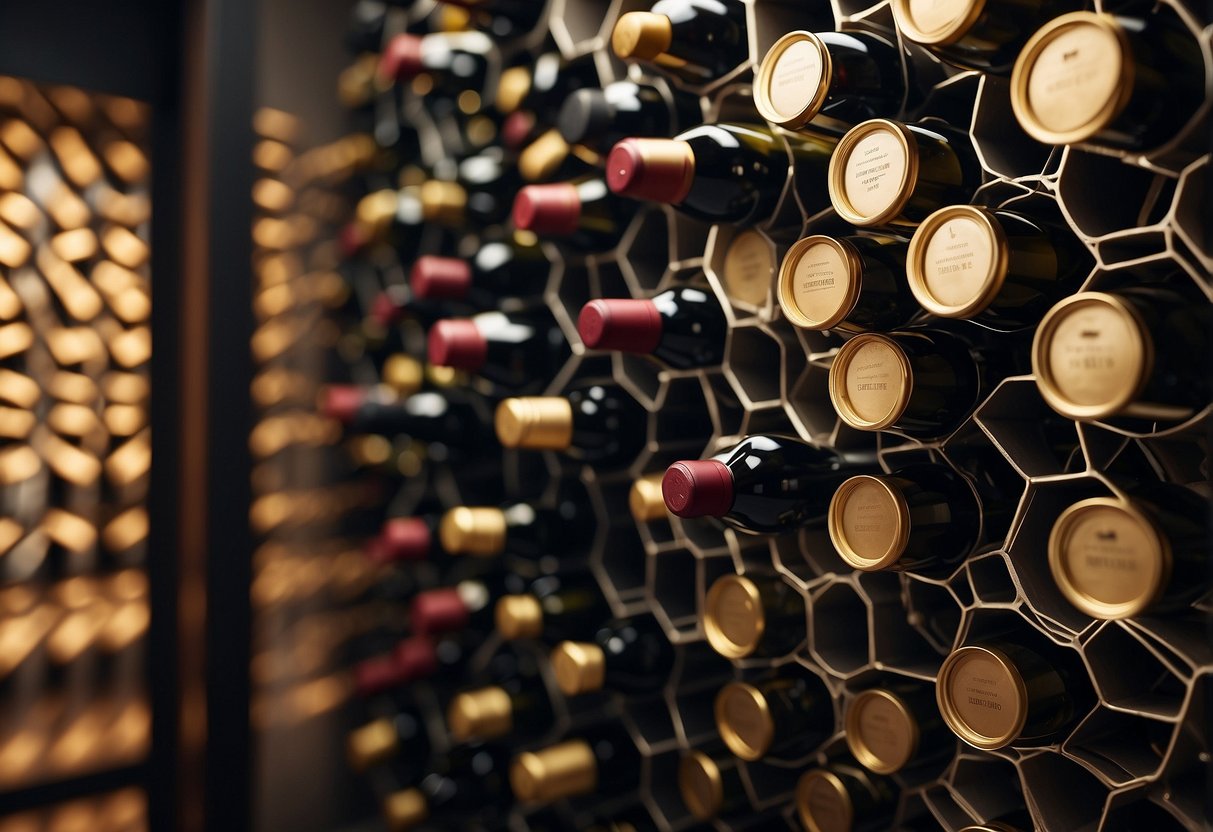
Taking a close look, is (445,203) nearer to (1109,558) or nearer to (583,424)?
(583,424)

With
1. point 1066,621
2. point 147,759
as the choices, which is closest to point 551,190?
point 1066,621

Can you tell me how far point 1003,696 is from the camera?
458 millimetres

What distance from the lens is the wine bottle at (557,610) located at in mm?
756

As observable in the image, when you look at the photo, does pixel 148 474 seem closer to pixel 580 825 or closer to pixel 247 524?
pixel 247 524

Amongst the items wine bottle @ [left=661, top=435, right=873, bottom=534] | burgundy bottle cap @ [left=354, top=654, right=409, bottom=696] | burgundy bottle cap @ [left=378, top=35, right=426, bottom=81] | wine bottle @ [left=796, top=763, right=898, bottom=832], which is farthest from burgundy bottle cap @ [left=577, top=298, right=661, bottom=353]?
burgundy bottle cap @ [left=354, top=654, right=409, bottom=696]

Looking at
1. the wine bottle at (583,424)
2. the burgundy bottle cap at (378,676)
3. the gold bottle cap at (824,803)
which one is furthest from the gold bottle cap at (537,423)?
the burgundy bottle cap at (378,676)

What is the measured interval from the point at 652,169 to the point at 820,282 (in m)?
0.14

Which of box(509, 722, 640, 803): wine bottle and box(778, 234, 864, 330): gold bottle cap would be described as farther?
box(509, 722, 640, 803): wine bottle

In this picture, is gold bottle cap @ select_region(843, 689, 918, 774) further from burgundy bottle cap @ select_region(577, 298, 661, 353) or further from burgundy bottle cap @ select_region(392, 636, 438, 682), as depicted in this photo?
burgundy bottle cap @ select_region(392, 636, 438, 682)

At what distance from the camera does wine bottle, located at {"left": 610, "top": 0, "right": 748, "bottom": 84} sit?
59 centimetres

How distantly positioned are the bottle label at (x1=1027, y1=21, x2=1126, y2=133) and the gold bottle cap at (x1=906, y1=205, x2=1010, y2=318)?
0.05m

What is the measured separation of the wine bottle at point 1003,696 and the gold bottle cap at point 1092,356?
0.48 feet

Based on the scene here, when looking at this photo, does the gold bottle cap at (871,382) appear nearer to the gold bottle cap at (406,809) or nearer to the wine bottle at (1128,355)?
Result: the wine bottle at (1128,355)

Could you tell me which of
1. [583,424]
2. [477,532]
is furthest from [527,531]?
[583,424]
